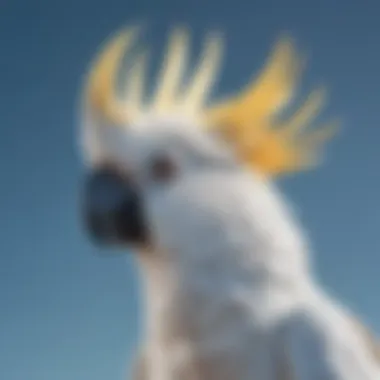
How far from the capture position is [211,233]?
3.22 meters

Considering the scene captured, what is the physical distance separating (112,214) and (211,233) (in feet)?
1.17

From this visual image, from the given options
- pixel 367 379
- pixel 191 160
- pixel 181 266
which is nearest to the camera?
pixel 367 379

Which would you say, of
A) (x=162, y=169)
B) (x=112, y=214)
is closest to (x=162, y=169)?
(x=162, y=169)

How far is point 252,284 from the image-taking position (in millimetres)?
3197

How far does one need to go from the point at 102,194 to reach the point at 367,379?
1.09 meters

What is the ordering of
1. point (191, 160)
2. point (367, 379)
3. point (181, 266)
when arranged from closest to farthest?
1. point (367, 379)
2. point (181, 266)
3. point (191, 160)

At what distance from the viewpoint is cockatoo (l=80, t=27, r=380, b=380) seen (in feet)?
10.1

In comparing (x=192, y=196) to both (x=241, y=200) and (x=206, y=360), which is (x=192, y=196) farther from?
(x=206, y=360)

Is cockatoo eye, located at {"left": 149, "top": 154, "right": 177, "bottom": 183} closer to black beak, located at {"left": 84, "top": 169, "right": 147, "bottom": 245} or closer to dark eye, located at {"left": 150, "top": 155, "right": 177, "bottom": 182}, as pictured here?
dark eye, located at {"left": 150, "top": 155, "right": 177, "bottom": 182}

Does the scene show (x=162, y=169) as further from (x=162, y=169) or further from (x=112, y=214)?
(x=112, y=214)

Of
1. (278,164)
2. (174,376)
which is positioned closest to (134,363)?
(174,376)

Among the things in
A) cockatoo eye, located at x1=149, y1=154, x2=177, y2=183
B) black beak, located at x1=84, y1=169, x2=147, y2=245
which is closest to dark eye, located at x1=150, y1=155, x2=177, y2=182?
cockatoo eye, located at x1=149, y1=154, x2=177, y2=183

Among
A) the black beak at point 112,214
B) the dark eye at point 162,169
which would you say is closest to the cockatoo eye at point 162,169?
the dark eye at point 162,169

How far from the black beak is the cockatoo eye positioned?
0.10m
